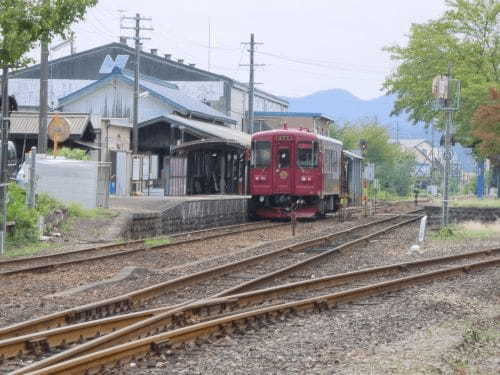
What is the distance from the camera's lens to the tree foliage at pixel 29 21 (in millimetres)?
16375

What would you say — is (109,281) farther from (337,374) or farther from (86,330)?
(337,374)

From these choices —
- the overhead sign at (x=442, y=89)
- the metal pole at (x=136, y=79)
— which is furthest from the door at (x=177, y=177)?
the overhead sign at (x=442, y=89)

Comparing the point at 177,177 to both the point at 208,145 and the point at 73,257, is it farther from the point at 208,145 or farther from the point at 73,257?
the point at 73,257

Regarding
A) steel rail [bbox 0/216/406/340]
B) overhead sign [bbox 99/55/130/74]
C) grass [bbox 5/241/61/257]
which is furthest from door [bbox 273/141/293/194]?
overhead sign [bbox 99/55/130/74]

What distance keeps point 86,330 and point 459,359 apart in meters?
3.04

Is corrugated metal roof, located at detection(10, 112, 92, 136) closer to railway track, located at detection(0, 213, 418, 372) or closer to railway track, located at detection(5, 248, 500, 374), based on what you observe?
railway track, located at detection(0, 213, 418, 372)

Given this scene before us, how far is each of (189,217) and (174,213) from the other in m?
1.28

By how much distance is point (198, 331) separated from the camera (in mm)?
8641

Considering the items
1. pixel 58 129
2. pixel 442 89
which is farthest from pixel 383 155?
pixel 442 89

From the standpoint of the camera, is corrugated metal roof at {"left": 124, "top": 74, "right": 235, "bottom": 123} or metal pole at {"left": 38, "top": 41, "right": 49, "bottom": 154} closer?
metal pole at {"left": 38, "top": 41, "right": 49, "bottom": 154}

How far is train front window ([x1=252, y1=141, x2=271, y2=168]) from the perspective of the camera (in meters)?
32.8

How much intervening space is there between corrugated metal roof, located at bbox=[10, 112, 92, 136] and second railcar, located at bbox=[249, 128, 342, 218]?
706 cm

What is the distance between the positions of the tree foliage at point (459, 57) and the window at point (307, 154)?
17.2 metres

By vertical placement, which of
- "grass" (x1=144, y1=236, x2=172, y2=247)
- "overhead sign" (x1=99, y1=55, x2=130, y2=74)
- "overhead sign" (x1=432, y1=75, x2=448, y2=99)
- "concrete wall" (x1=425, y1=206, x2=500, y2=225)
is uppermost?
"overhead sign" (x1=99, y1=55, x2=130, y2=74)
